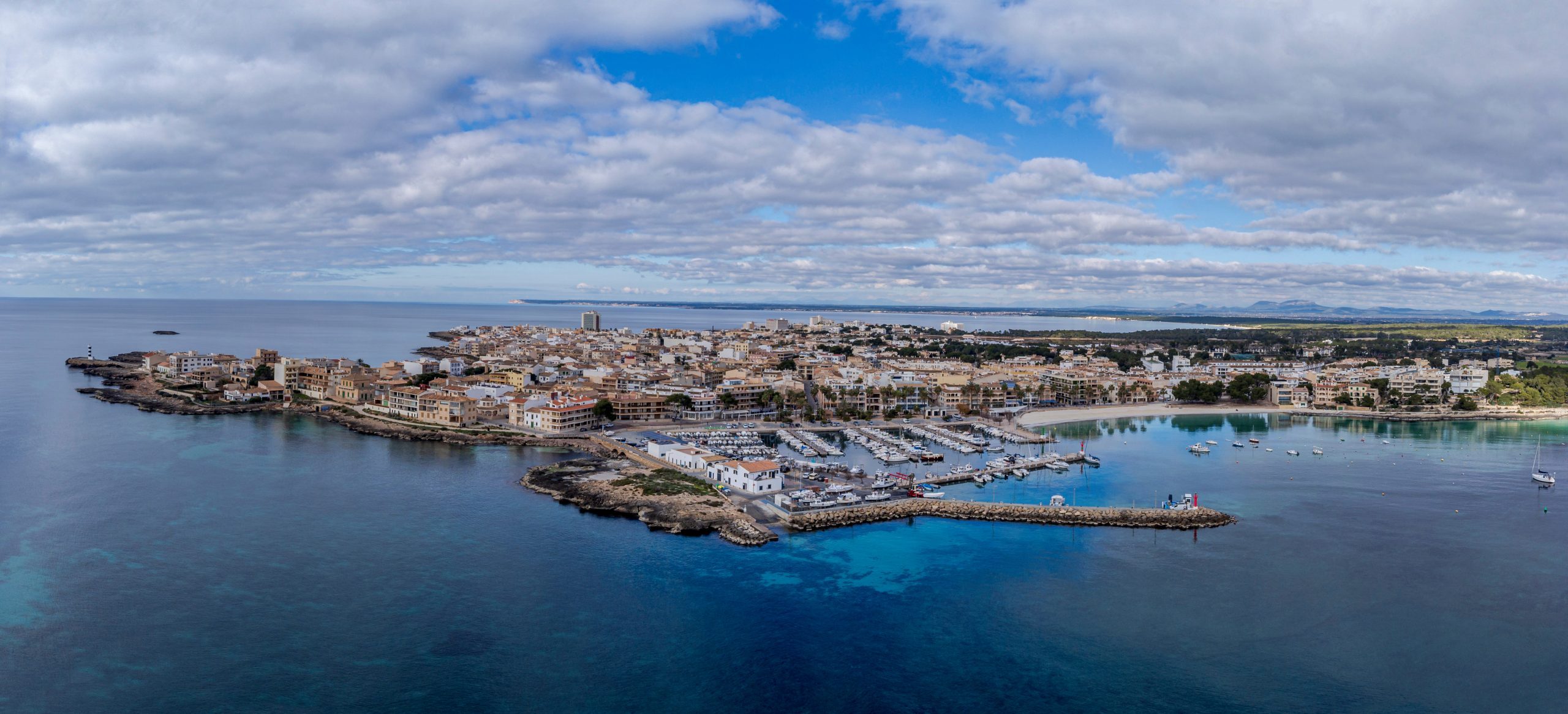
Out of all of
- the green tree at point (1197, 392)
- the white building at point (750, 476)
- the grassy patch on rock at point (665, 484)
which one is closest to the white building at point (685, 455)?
the grassy patch on rock at point (665, 484)

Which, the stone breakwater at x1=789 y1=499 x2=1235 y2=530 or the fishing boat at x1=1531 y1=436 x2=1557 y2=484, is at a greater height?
the fishing boat at x1=1531 y1=436 x2=1557 y2=484

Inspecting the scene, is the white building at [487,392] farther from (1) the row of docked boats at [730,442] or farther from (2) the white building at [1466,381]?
(2) the white building at [1466,381]

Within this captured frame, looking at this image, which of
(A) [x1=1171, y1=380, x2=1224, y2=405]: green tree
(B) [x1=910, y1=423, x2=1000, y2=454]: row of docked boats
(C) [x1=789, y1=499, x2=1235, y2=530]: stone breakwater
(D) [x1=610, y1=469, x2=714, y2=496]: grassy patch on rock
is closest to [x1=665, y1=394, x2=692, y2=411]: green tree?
(B) [x1=910, y1=423, x2=1000, y2=454]: row of docked boats

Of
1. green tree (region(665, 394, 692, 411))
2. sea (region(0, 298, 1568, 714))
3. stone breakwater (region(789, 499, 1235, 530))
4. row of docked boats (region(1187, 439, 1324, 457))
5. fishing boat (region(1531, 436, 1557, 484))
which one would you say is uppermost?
green tree (region(665, 394, 692, 411))

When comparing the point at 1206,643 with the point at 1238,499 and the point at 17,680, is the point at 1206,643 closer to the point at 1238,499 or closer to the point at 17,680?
the point at 1238,499

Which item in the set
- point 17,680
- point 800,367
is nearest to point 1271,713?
point 17,680

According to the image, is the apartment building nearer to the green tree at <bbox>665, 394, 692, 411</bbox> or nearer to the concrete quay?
the green tree at <bbox>665, 394, 692, 411</bbox>

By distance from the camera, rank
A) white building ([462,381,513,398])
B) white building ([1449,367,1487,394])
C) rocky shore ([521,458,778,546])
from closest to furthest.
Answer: rocky shore ([521,458,778,546]) → white building ([462,381,513,398]) → white building ([1449,367,1487,394])
